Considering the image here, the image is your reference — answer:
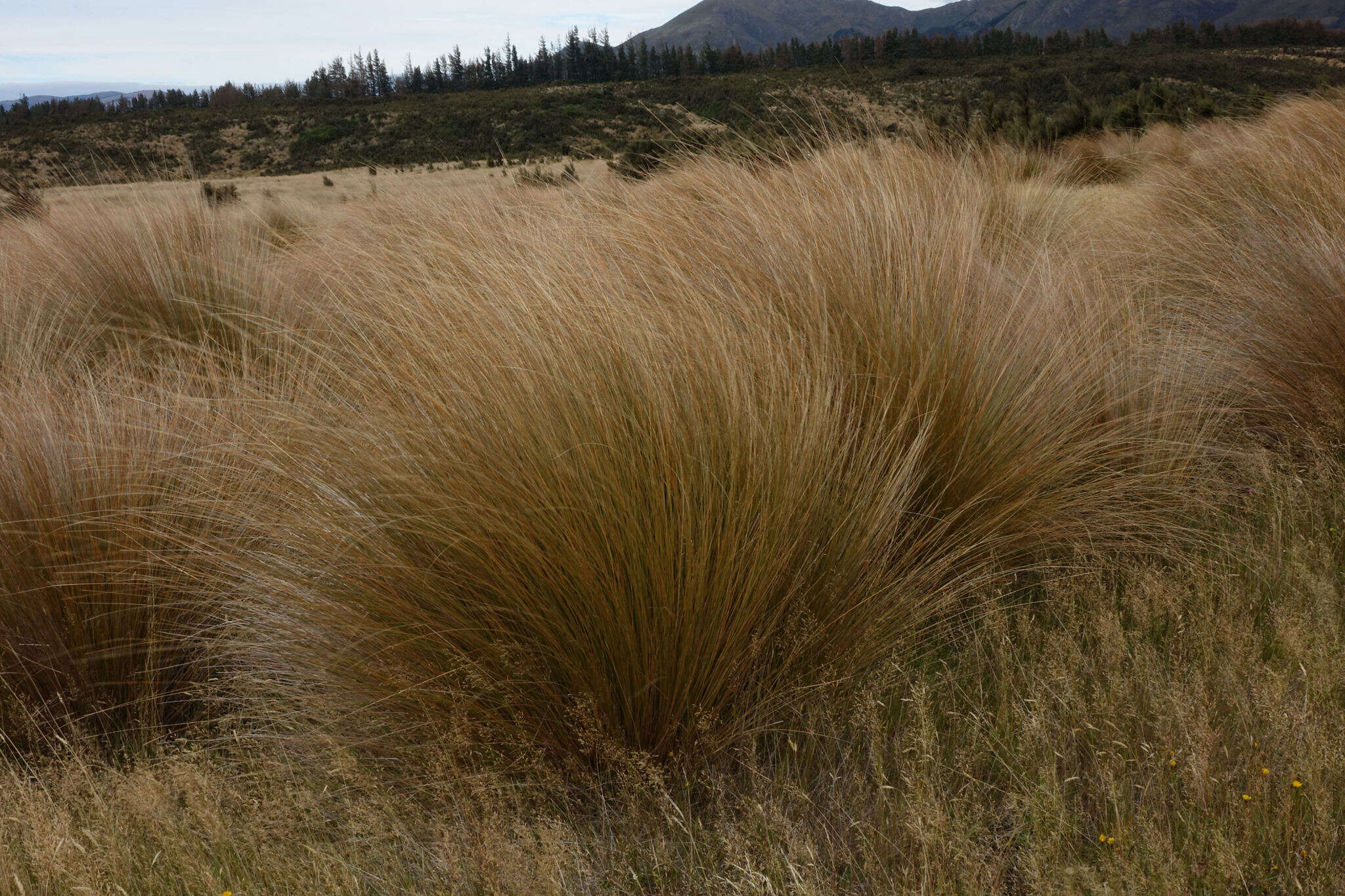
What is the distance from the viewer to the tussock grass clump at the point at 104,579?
1.79 metres

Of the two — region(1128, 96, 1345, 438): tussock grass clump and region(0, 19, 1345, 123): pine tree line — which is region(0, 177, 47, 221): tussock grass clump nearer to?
region(1128, 96, 1345, 438): tussock grass clump

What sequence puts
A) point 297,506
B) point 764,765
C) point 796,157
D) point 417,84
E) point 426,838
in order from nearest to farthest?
point 426,838 → point 764,765 → point 297,506 → point 796,157 → point 417,84

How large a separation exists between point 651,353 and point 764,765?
0.81 m

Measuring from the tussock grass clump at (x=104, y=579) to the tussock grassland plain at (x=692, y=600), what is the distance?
12mm

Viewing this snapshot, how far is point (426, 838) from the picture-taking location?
4.75 ft

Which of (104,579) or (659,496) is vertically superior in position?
(659,496)

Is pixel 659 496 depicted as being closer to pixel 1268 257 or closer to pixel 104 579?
pixel 104 579

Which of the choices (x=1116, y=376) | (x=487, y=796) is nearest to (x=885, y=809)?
(x=487, y=796)

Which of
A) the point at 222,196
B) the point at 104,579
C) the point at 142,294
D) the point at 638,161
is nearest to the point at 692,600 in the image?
the point at 104,579

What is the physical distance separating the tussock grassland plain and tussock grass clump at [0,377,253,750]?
12 millimetres

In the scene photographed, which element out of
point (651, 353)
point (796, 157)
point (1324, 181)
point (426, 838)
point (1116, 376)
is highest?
point (796, 157)

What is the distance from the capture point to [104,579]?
188cm

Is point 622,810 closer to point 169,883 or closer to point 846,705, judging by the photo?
point 846,705

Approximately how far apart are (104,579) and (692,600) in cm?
137
